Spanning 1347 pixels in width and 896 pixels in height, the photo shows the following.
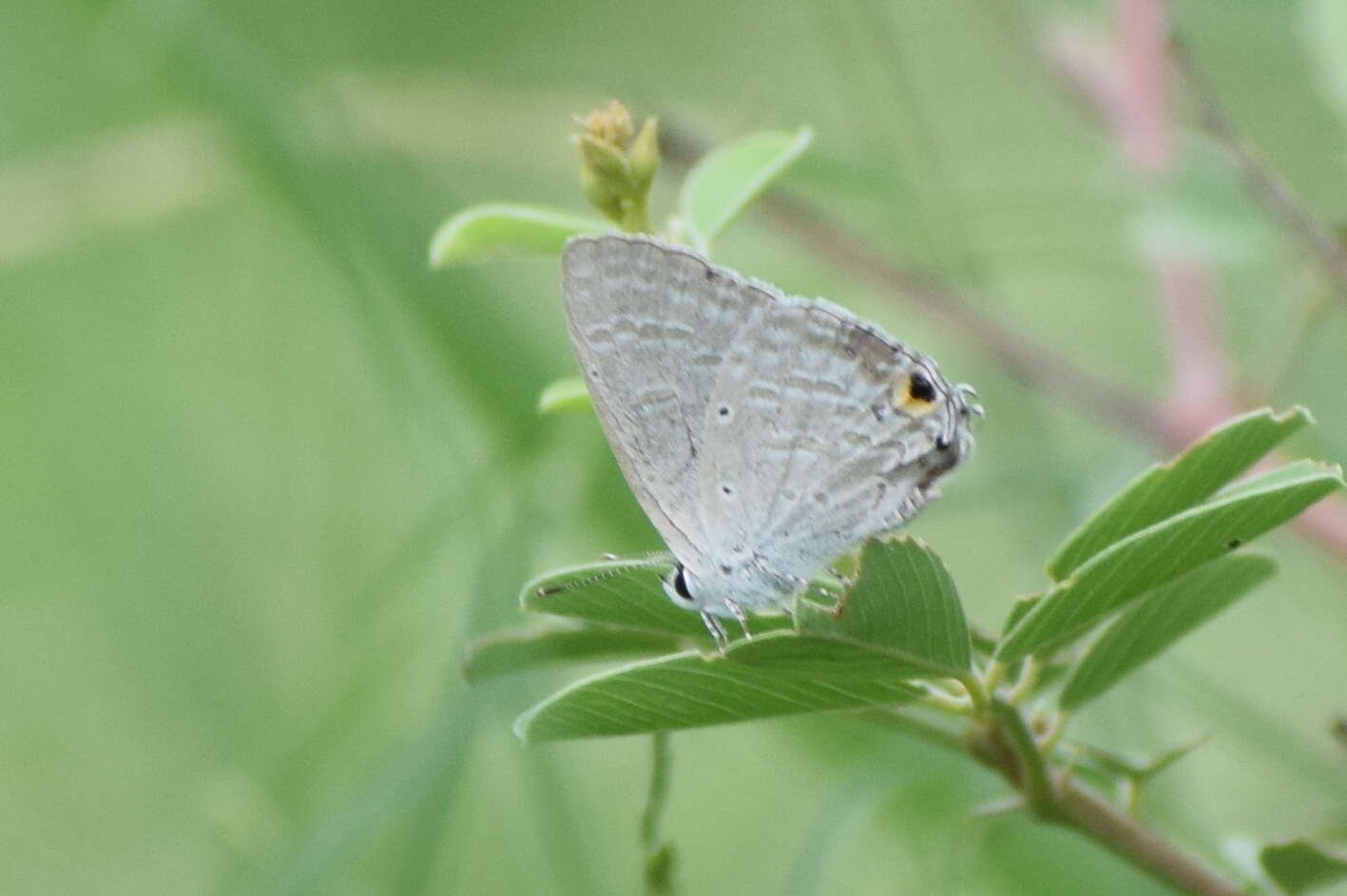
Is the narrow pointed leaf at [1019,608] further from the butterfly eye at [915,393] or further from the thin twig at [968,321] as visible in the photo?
the thin twig at [968,321]

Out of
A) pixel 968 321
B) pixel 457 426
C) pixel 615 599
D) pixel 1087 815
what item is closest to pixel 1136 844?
pixel 1087 815

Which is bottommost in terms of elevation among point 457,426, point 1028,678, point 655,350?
point 457,426

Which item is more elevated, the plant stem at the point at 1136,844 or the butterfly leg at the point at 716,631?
the butterfly leg at the point at 716,631

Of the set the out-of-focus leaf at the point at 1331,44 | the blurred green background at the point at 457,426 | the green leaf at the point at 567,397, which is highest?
the out-of-focus leaf at the point at 1331,44

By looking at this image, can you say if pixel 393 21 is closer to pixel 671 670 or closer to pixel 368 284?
pixel 368 284

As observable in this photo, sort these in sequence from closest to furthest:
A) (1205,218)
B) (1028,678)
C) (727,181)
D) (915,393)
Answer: (1028,678) → (727,181) → (915,393) → (1205,218)

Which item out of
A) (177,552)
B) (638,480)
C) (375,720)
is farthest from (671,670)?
(177,552)

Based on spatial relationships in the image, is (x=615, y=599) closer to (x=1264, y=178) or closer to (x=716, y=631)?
(x=716, y=631)

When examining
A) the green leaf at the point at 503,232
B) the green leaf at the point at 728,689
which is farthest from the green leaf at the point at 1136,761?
the green leaf at the point at 503,232
